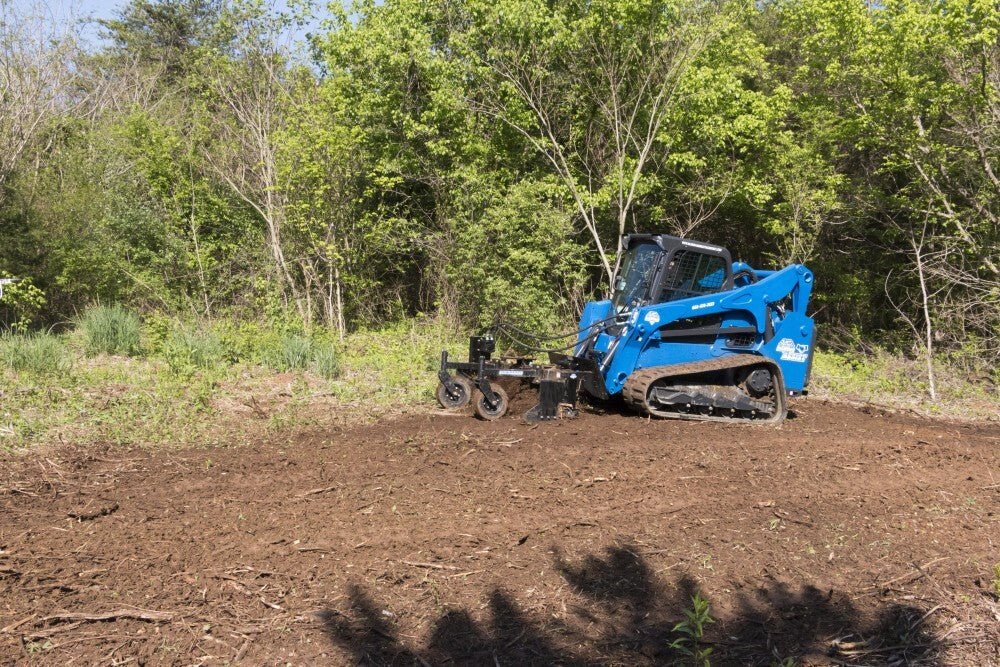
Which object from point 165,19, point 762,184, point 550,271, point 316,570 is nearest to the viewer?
point 316,570

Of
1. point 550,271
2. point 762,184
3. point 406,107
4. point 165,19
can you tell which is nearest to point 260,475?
point 550,271

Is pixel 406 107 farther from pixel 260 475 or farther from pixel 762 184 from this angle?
pixel 260 475

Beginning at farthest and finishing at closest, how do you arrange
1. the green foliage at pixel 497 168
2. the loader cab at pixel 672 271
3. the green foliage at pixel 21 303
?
the green foliage at pixel 497 168
the green foliage at pixel 21 303
the loader cab at pixel 672 271

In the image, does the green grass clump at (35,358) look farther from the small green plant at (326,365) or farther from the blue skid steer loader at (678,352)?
the blue skid steer loader at (678,352)

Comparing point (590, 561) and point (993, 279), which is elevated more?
point (993, 279)

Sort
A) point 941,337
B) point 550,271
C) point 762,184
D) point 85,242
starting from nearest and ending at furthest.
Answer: point 941,337
point 550,271
point 85,242
point 762,184

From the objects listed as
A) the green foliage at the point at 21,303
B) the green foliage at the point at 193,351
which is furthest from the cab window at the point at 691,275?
the green foliage at the point at 21,303

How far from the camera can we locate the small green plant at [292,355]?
36.6ft

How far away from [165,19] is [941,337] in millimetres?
29298

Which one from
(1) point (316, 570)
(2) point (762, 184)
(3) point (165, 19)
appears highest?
(3) point (165, 19)

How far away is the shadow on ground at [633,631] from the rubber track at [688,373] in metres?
4.11

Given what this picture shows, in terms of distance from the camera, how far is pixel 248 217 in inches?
704

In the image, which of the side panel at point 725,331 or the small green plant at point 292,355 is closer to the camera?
the side panel at point 725,331

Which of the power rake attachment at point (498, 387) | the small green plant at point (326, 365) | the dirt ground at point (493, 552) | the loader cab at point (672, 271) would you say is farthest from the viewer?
the small green plant at point (326, 365)
